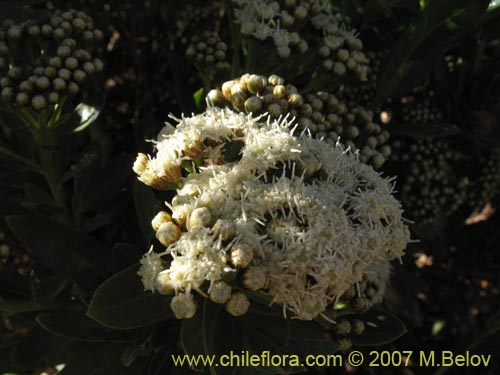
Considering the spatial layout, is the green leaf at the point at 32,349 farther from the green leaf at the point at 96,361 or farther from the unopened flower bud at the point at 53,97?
the unopened flower bud at the point at 53,97

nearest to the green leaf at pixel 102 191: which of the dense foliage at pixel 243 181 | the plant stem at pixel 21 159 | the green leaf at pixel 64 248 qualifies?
the dense foliage at pixel 243 181

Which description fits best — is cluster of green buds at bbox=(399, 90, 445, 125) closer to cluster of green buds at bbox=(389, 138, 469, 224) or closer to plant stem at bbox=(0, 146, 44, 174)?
cluster of green buds at bbox=(389, 138, 469, 224)

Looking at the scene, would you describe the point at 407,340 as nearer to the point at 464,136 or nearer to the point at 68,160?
the point at 464,136

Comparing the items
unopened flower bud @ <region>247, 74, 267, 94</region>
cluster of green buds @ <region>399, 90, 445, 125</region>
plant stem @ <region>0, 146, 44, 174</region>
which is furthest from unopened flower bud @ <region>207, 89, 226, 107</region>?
cluster of green buds @ <region>399, 90, 445, 125</region>

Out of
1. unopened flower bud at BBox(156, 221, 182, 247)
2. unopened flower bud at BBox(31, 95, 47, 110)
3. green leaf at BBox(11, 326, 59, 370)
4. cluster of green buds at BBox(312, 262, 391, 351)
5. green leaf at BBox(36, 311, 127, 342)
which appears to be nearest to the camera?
unopened flower bud at BBox(156, 221, 182, 247)

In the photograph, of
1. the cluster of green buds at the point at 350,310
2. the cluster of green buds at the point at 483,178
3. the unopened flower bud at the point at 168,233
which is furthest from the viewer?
the cluster of green buds at the point at 483,178

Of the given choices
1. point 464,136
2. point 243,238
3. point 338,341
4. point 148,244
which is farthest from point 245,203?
point 464,136

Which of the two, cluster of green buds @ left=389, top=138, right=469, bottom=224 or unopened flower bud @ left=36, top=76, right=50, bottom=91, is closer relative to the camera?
unopened flower bud @ left=36, top=76, right=50, bottom=91
